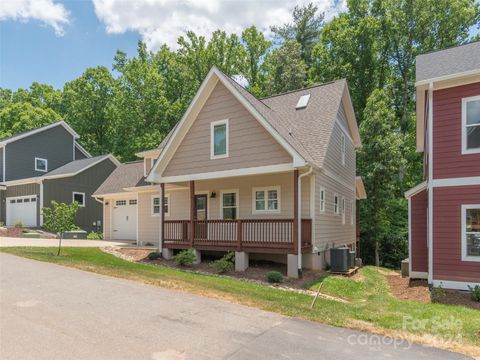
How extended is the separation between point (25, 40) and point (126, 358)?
1635 centimetres

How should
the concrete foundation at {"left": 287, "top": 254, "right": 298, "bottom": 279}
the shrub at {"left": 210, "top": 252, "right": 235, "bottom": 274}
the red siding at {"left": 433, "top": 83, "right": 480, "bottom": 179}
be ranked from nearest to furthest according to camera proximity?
1. the red siding at {"left": 433, "top": 83, "right": 480, "bottom": 179}
2. the concrete foundation at {"left": 287, "top": 254, "right": 298, "bottom": 279}
3. the shrub at {"left": 210, "top": 252, "right": 235, "bottom": 274}

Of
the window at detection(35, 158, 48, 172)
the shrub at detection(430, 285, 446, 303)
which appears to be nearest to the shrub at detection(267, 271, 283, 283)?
the shrub at detection(430, 285, 446, 303)

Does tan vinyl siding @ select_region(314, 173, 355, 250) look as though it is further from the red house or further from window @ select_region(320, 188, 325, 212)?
the red house

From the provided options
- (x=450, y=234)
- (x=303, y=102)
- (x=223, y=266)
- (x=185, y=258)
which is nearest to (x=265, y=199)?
(x=223, y=266)

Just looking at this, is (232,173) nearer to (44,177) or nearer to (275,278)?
(275,278)

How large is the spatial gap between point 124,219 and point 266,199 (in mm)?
11222

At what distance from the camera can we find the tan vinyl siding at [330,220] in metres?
13.7

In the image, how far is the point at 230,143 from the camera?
1374cm

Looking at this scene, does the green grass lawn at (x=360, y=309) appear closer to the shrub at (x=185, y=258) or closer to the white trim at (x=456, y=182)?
the shrub at (x=185, y=258)

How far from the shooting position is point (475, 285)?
32.3 feet

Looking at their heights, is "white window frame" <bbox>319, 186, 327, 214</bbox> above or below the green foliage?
above

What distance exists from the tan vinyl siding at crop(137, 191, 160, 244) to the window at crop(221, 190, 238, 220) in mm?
4914

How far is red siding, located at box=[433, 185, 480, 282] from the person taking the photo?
1010cm

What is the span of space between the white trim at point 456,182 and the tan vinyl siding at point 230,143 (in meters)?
4.52
